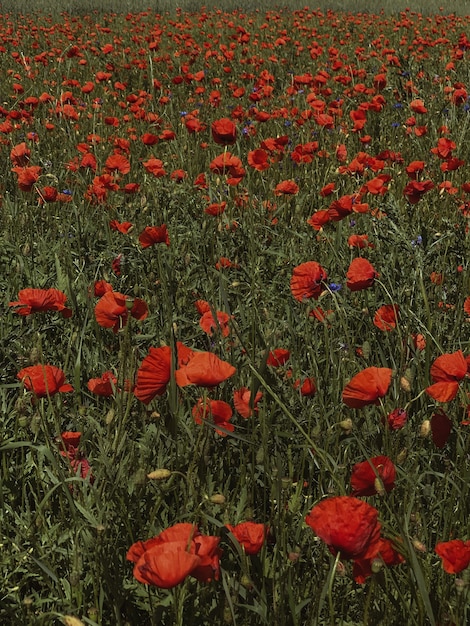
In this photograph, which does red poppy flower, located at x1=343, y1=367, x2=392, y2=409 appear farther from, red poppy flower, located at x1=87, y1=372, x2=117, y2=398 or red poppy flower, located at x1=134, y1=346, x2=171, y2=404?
red poppy flower, located at x1=87, y1=372, x2=117, y2=398

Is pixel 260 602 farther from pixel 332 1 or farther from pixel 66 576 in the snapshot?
pixel 332 1

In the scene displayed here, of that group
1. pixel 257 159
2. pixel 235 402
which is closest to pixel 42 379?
pixel 235 402

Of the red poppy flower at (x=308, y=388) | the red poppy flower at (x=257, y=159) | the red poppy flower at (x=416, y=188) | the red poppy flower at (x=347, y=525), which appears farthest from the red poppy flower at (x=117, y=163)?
the red poppy flower at (x=347, y=525)

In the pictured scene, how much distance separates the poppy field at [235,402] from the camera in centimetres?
118

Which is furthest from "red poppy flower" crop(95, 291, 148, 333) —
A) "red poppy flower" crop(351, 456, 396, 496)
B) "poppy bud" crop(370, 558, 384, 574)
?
"poppy bud" crop(370, 558, 384, 574)

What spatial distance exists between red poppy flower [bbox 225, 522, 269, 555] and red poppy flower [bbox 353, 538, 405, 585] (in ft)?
0.50

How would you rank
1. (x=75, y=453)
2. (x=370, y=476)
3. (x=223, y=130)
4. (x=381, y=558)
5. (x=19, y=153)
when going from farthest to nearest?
(x=19, y=153) < (x=223, y=130) < (x=75, y=453) < (x=370, y=476) < (x=381, y=558)

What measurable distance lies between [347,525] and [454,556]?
0.20m

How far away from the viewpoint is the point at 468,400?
1.63 m

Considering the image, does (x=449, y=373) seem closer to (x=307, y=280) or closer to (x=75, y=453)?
(x=307, y=280)

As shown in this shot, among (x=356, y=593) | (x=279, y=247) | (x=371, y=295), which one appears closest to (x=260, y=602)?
(x=356, y=593)

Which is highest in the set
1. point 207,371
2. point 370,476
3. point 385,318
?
point 207,371

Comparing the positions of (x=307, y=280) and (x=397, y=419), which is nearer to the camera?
(x=397, y=419)

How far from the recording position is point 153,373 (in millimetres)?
1270
